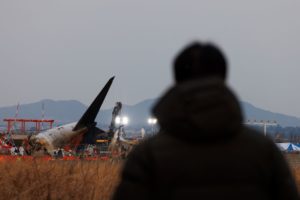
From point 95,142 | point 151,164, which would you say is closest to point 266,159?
point 151,164

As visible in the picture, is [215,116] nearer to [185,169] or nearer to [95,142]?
[185,169]

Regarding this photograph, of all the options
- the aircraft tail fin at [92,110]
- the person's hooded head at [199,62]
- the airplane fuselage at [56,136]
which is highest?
the person's hooded head at [199,62]

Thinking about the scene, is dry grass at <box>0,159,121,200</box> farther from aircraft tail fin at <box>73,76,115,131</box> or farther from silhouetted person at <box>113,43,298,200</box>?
aircraft tail fin at <box>73,76,115,131</box>

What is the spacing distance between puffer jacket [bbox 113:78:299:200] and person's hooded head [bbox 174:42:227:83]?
12 cm

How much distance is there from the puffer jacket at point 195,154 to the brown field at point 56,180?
568 cm

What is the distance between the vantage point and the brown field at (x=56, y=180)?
8.38 meters

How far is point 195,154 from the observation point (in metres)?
2.46

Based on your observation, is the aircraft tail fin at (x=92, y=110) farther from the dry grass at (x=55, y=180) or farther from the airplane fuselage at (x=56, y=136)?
the dry grass at (x=55, y=180)

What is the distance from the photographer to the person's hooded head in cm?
263

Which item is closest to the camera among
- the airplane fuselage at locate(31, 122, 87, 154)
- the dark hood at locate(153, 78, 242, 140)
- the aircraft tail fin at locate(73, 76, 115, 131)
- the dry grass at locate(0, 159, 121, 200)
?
the dark hood at locate(153, 78, 242, 140)

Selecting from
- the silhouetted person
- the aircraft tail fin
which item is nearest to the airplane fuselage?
the aircraft tail fin

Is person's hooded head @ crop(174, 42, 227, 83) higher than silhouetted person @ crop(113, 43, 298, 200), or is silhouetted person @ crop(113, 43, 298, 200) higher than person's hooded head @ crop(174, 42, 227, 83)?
person's hooded head @ crop(174, 42, 227, 83)

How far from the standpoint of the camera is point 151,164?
247 centimetres

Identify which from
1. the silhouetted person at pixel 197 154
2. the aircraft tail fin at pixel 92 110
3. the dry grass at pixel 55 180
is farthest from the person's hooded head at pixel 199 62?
the aircraft tail fin at pixel 92 110
